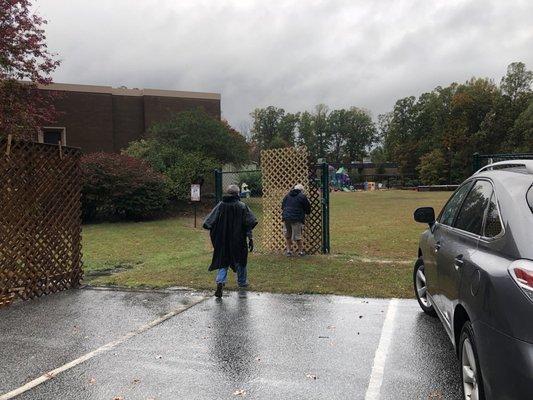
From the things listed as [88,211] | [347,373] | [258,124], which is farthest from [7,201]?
[258,124]

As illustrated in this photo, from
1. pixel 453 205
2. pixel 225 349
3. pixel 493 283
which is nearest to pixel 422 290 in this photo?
pixel 453 205

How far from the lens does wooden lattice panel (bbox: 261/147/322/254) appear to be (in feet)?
35.1

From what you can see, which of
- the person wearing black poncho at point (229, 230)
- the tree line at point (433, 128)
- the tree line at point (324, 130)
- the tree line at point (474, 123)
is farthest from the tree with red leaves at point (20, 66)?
the tree line at point (324, 130)

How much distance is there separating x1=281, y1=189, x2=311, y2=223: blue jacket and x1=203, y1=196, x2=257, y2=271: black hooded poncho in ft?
9.61

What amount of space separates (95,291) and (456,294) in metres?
5.81

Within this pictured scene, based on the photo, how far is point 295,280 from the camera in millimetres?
8023

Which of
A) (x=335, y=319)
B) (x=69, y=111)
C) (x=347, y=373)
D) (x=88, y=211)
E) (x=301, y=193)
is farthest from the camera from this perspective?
(x=69, y=111)

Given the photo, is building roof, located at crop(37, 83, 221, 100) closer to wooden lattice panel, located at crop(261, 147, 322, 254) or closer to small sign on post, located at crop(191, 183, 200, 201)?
small sign on post, located at crop(191, 183, 200, 201)

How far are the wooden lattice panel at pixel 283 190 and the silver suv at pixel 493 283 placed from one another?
6574 millimetres

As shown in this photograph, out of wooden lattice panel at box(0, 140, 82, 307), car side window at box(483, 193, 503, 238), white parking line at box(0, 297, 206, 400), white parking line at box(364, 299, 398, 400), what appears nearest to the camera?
car side window at box(483, 193, 503, 238)

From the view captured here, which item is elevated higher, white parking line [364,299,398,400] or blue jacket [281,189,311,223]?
blue jacket [281,189,311,223]

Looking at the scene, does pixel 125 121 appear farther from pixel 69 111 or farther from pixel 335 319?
pixel 335 319

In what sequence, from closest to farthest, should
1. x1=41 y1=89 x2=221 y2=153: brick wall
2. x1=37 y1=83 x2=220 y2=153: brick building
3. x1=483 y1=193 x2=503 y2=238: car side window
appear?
1. x1=483 y1=193 x2=503 y2=238: car side window
2. x1=37 y1=83 x2=220 y2=153: brick building
3. x1=41 y1=89 x2=221 y2=153: brick wall

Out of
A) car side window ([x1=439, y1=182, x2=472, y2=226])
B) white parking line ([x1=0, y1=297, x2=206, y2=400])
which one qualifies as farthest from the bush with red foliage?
car side window ([x1=439, y1=182, x2=472, y2=226])
